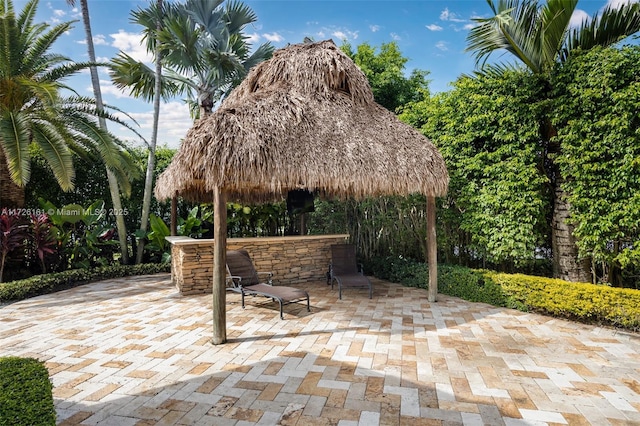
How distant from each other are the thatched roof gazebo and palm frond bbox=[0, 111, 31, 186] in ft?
8.63

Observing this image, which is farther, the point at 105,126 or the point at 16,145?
the point at 105,126

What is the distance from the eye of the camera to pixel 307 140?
595cm

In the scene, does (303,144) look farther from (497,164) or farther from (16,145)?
(16,145)

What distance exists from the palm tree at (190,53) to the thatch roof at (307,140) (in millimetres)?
3850

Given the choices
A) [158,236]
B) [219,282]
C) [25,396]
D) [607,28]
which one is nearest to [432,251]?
[219,282]

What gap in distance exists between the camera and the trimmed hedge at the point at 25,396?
2070 millimetres

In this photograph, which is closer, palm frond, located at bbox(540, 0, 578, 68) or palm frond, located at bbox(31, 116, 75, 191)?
palm frond, located at bbox(540, 0, 578, 68)

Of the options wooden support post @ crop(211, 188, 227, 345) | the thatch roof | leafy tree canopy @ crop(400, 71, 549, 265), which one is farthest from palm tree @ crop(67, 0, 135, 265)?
leafy tree canopy @ crop(400, 71, 549, 265)

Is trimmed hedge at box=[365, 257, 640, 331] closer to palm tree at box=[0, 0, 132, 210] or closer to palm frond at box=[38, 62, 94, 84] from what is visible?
palm tree at box=[0, 0, 132, 210]

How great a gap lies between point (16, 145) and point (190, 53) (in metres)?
5.22

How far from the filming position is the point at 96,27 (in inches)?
422

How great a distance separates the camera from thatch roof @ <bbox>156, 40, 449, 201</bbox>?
5090 millimetres

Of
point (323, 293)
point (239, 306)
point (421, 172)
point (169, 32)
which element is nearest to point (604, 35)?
point (421, 172)

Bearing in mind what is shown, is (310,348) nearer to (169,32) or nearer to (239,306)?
(239,306)
